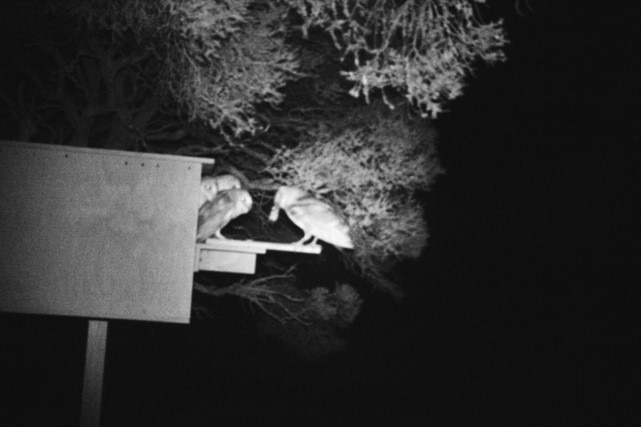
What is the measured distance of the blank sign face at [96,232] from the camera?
12.5 ft

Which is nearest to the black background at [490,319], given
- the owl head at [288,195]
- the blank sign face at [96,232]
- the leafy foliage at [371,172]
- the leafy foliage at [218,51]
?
the leafy foliage at [371,172]

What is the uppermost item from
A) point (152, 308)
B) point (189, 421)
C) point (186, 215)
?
point (186, 215)

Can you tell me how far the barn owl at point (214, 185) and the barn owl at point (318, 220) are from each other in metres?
0.43

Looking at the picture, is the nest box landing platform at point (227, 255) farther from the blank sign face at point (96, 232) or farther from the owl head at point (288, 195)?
the blank sign face at point (96, 232)

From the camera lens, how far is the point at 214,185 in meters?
6.16

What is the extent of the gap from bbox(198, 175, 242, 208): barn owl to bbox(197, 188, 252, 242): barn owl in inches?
4.2

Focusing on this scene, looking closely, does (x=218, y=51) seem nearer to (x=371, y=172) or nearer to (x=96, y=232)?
(x=371, y=172)

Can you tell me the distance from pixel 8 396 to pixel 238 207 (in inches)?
102

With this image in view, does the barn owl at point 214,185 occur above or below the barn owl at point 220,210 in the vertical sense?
above

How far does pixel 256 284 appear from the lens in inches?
295

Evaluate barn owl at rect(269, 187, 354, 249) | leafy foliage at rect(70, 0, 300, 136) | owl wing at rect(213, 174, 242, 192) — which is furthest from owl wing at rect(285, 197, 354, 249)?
leafy foliage at rect(70, 0, 300, 136)

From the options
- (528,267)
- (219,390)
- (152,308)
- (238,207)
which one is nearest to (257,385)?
(219,390)

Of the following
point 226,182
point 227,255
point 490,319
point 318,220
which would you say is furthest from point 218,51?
point 490,319

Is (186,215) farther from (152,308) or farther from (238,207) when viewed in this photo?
(238,207)
